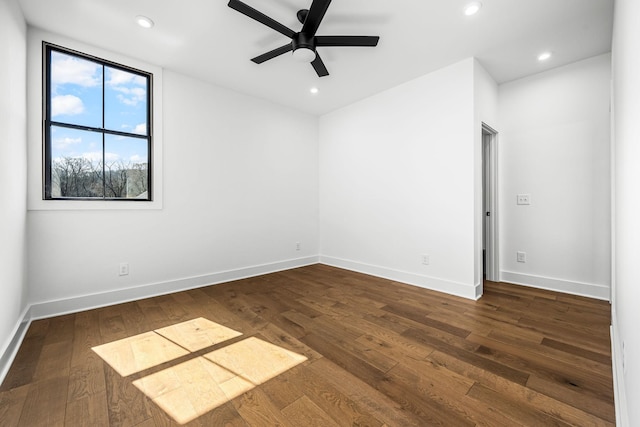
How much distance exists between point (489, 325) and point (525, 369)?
645 mm

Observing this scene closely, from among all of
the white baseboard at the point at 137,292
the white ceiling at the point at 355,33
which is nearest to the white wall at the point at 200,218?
the white baseboard at the point at 137,292

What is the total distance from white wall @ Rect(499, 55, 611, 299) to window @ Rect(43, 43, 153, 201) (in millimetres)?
4618

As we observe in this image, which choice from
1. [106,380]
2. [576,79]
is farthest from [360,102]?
[106,380]

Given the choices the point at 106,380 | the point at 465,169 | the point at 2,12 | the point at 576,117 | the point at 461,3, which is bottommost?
the point at 106,380

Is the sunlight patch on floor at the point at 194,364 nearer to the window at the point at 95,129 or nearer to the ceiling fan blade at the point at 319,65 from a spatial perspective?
the window at the point at 95,129

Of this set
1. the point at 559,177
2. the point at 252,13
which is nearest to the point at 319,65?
the point at 252,13

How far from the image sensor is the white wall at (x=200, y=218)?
104 inches

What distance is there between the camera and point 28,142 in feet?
7.97

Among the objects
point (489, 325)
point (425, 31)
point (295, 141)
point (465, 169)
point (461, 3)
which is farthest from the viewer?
point (295, 141)

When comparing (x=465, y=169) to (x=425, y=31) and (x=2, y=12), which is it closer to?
(x=425, y=31)

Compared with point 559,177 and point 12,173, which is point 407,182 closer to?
point 559,177

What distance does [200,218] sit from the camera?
353 cm

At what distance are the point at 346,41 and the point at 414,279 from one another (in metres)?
2.84

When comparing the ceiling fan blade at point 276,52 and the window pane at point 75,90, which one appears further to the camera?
the window pane at point 75,90
